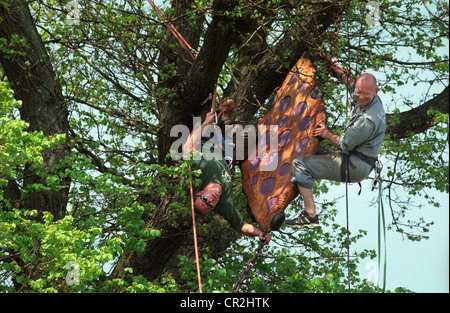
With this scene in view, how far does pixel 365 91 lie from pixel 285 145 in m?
1.08

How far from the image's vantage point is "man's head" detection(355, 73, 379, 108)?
278 inches

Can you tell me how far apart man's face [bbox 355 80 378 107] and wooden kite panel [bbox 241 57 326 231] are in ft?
1.75

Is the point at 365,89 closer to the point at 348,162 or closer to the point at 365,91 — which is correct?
the point at 365,91

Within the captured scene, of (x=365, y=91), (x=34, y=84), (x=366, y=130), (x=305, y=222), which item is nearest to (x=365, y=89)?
(x=365, y=91)

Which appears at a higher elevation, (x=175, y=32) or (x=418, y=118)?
(x=175, y=32)

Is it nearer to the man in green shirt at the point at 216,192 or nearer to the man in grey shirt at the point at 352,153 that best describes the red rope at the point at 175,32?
the man in green shirt at the point at 216,192

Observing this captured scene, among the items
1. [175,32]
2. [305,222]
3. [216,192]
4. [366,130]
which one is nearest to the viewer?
[366,130]

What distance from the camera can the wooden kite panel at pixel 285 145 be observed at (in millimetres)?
7328

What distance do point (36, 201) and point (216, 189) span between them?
254 centimetres

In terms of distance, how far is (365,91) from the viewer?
707 centimetres

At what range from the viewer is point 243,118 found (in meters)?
9.54

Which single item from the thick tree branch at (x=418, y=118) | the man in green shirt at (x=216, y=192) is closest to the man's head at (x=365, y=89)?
the man in green shirt at (x=216, y=192)

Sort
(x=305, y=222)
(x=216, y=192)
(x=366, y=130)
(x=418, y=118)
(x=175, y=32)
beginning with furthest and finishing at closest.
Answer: (x=418, y=118) → (x=175, y=32) → (x=216, y=192) → (x=305, y=222) → (x=366, y=130)
